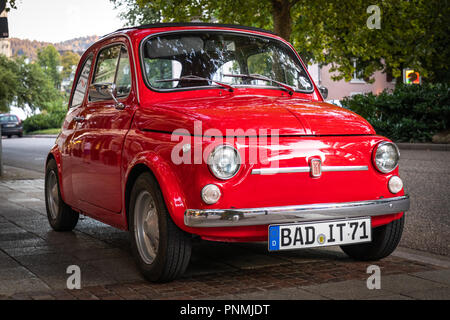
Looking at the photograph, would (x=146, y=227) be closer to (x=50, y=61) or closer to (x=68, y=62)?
(x=50, y=61)

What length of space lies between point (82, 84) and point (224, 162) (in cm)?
299

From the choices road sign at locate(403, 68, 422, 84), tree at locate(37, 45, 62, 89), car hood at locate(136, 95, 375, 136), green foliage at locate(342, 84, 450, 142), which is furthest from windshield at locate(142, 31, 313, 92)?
tree at locate(37, 45, 62, 89)

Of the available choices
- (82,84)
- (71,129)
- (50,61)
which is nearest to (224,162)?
(71,129)

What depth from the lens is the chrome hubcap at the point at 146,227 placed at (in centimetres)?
471

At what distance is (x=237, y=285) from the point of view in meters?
4.54

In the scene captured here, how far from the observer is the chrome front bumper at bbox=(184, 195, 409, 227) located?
165 inches

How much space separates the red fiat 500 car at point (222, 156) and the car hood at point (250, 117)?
0.01 m

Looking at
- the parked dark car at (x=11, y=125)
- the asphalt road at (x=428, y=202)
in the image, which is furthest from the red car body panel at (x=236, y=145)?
the parked dark car at (x=11, y=125)

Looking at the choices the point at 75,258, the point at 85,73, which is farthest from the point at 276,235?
the point at 85,73

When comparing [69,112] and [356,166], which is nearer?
[356,166]

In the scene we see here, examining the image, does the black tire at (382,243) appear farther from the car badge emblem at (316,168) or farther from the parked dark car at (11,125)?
the parked dark car at (11,125)

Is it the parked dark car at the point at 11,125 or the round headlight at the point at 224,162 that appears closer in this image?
the round headlight at the point at 224,162
